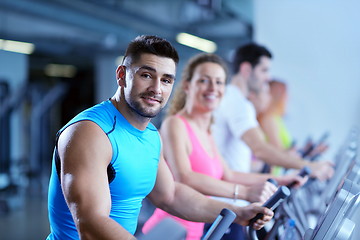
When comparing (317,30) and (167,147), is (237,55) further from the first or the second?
(317,30)

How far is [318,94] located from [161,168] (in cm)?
382

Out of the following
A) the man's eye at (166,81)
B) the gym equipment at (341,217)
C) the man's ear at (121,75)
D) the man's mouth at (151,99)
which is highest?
the man's eye at (166,81)

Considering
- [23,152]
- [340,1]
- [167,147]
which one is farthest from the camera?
[23,152]

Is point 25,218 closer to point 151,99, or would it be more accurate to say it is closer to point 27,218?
point 27,218

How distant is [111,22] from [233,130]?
6171 mm

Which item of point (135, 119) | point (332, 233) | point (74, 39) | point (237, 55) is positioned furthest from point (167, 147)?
point (74, 39)

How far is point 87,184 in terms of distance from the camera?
1227 millimetres

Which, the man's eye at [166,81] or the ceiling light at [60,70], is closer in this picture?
the man's eye at [166,81]

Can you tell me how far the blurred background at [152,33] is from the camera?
16.6 ft

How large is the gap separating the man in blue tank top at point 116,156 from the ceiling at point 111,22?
198 inches

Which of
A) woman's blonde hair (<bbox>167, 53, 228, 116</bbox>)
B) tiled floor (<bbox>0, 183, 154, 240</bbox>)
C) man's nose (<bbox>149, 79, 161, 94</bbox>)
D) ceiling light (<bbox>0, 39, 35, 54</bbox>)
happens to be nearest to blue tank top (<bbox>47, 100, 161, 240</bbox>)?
man's nose (<bbox>149, 79, 161, 94</bbox>)

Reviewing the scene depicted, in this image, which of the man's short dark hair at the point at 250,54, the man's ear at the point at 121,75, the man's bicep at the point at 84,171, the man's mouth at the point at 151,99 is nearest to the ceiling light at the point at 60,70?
the man's short dark hair at the point at 250,54

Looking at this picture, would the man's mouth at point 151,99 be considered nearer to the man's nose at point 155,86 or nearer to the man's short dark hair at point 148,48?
the man's nose at point 155,86

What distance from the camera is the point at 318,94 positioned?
16.9 feet
